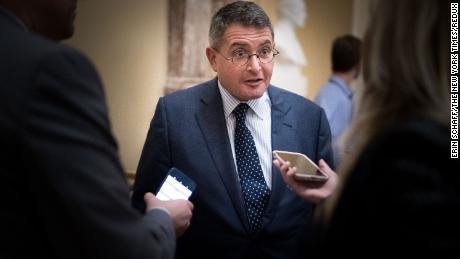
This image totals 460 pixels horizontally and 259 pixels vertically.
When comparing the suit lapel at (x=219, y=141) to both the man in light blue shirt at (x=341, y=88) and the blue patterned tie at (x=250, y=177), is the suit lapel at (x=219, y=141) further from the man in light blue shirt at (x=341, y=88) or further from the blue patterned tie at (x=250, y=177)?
the man in light blue shirt at (x=341, y=88)

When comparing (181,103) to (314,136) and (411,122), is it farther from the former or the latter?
(411,122)

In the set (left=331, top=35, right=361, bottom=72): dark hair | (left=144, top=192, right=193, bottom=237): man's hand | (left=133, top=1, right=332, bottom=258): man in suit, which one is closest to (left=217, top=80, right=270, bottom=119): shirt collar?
(left=133, top=1, right=332, bottom=258): man in suit

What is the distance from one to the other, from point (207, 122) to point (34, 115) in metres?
1.09

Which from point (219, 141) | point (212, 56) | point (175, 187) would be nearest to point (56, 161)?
point (175, 187)

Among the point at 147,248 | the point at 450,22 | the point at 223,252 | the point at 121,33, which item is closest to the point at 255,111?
the point at 223,252

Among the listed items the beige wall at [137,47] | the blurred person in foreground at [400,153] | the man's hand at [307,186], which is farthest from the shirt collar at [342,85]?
the blurred person in foreground at [400,153]

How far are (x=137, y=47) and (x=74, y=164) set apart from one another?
4176mm

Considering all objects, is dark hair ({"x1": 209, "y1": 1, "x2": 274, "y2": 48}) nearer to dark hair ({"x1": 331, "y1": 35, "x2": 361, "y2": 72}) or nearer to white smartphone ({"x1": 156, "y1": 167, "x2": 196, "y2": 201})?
white smartphone ({"x1": 156, "y1": 167, "x2": 196, "y2": 201})

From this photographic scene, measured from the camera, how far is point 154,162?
1.85 metres

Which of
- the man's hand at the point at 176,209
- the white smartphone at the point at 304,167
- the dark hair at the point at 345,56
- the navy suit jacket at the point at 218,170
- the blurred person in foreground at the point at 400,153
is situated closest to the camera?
the blurred person in foreground at the point at 400,153

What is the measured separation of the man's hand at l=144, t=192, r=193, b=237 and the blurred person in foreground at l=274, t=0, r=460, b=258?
452 mm

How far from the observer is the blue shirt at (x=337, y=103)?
332cm

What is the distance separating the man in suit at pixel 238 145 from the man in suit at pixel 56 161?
85 cm

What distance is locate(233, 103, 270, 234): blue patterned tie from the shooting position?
1.83 metres
